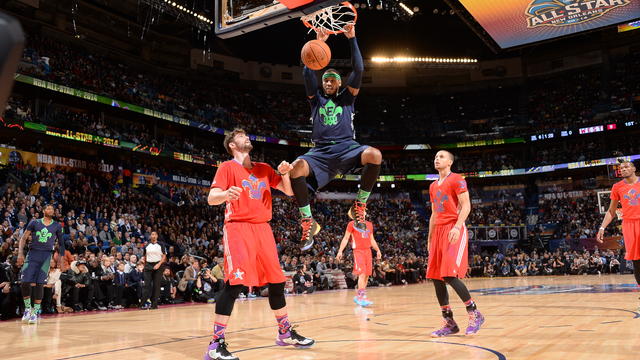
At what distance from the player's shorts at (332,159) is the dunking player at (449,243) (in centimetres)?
153

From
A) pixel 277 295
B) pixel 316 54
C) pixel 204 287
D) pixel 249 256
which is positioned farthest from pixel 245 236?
pixel 204 287

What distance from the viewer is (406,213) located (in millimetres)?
38312

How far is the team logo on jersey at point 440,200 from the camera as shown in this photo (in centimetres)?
659

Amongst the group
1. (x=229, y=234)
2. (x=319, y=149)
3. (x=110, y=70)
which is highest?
(x=110, y=70)

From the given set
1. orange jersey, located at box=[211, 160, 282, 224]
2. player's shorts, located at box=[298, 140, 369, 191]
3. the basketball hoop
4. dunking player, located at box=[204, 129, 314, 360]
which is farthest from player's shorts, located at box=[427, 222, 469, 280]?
the basketball hoop

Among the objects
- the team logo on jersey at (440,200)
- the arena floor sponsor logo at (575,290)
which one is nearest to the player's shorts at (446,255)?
the team logo on jersey at (440,200)

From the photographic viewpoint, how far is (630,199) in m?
8.27

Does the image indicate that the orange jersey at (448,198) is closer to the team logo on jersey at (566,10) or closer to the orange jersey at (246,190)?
the orange jersey at (246,190)

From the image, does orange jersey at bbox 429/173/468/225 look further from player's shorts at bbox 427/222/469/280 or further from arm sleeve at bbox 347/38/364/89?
arm sleeve at bbox 347/38/364/89

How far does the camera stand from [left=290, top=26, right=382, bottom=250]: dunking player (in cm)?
554

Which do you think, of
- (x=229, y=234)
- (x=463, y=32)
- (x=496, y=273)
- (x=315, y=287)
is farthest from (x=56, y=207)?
(x=463, y=32)

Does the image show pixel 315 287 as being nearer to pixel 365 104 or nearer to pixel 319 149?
pixel 319 149

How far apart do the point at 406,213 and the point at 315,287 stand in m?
20.2

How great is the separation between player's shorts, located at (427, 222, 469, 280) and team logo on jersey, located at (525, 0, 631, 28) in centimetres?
1334
